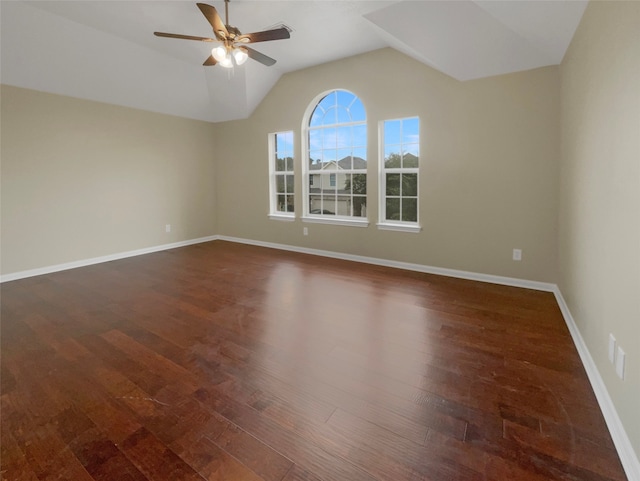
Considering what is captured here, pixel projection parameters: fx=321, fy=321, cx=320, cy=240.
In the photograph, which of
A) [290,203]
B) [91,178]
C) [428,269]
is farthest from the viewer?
[290,203]

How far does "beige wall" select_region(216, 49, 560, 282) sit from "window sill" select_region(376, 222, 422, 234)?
2.9 inches

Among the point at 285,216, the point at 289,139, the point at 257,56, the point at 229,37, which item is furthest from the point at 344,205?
the point at 229,37

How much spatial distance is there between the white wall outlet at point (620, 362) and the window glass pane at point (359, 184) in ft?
11.7

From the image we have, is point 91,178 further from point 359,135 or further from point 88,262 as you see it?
point 359,135

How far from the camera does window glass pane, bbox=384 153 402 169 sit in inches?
174

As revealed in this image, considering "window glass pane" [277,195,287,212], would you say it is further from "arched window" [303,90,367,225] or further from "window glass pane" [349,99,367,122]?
"window glass pane" [349,99,367,122]

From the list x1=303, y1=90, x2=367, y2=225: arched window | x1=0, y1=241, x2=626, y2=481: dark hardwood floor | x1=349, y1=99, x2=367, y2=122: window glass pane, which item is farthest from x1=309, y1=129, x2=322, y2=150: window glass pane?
x1=0, y1=241, x2=626, y2=481: dark hardwood floor

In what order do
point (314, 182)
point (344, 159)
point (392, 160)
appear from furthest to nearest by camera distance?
point (314, 182) < point (344, 159) < point (392, 160)

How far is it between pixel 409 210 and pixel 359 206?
0.79 m

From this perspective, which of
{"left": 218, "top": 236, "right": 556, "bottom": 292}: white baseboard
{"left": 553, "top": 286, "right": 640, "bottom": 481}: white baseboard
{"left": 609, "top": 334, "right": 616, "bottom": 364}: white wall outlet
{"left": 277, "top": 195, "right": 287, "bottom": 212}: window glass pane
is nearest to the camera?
{"left": 553, "top": 286, "right": 640, "bottom": 481}: white baseboard

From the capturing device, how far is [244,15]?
11.1 feet

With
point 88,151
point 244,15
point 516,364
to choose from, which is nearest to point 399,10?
point 244,15

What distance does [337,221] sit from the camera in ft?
16.4

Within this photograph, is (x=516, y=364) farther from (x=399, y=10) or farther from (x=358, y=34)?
(x=358, y=34)
